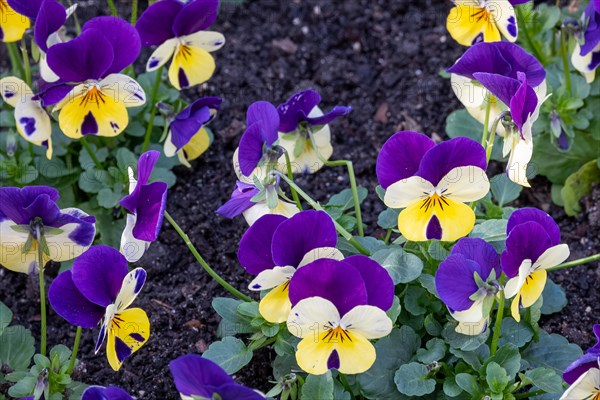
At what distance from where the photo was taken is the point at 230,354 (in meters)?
2.23

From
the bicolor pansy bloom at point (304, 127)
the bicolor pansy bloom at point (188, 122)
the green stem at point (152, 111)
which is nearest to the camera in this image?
the bicolor pansy bloom at point (304, 127)

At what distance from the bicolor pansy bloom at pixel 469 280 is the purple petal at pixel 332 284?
20 centimetres

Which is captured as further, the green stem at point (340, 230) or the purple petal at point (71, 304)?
the green stem at point (340, 230)

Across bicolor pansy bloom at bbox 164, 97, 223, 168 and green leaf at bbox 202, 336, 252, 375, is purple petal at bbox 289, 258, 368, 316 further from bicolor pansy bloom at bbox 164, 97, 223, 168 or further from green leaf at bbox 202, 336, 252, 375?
bicolor pansy bloom at bbox 164, 97, 223, 168

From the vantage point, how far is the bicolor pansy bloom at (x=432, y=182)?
2062mm

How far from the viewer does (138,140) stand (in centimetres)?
311

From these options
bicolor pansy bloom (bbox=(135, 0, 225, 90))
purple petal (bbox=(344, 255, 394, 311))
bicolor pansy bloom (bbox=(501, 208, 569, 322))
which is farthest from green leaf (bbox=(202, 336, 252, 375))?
bicolor pansy bloom (bbox=(135, 0, 225, 90))

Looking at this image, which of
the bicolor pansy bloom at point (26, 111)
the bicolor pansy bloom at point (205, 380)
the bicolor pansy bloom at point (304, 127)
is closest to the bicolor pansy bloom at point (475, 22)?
the bicolor pansy bloom at point (304, 127)

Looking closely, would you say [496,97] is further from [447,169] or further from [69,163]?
[69,163]

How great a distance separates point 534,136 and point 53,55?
5.07 ft

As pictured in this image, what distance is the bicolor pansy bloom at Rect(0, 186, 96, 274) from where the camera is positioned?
2.13 metres

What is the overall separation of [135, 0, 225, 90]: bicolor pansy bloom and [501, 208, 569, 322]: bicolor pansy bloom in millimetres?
1103

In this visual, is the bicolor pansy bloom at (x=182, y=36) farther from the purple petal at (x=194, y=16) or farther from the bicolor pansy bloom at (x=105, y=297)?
the bicolor pansy bloom at (x=105, y=297)

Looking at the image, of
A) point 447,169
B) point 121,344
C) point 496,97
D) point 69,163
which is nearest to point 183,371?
point 121,344
